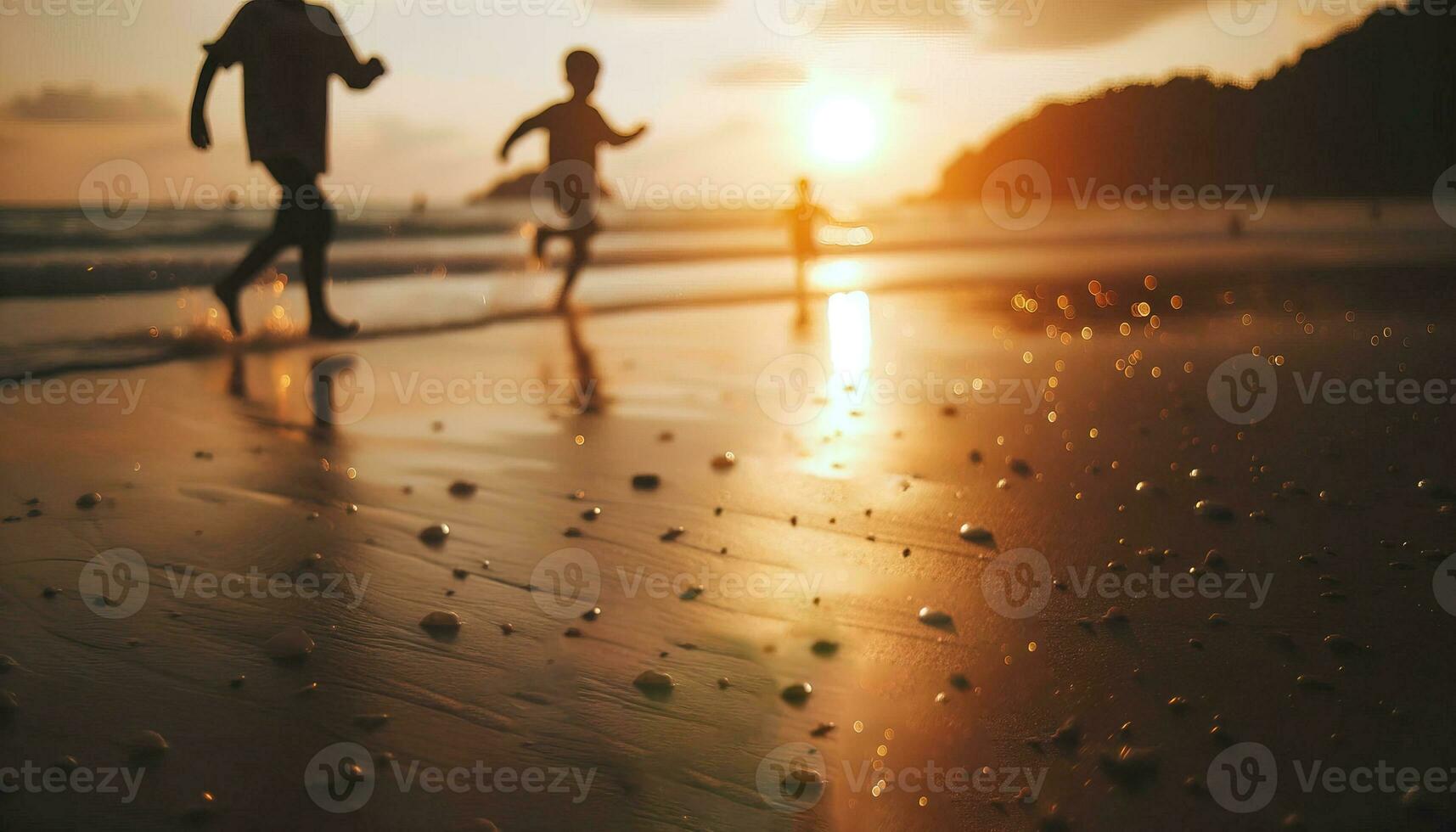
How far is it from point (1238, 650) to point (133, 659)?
2.97 meters

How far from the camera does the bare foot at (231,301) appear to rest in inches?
304

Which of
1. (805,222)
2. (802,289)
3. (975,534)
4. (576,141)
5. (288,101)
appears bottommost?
(975,534)

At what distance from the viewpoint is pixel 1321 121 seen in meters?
50.9

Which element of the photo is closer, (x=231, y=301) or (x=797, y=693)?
(x=797, y=693)

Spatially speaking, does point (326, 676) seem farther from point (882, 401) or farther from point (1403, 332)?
point (1403, 332)

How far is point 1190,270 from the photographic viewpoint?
612 inches

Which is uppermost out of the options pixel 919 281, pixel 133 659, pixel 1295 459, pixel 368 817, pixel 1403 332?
pixel 919 281

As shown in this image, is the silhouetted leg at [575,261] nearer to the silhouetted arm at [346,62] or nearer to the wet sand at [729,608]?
the silhouetted arm at [346,62]

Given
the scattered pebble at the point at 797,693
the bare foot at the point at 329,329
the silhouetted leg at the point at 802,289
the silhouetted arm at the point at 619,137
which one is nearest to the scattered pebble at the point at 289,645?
the scattered pebble at the point at 797,693

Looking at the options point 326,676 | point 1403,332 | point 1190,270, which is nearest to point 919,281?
point 1190,270

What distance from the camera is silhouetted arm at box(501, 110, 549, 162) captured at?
1032 cm

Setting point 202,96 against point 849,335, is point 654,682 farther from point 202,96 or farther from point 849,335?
point 849,335

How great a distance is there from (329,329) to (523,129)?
344 centimetres

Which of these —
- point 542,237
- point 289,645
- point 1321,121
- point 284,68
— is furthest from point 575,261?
point 1321,121
